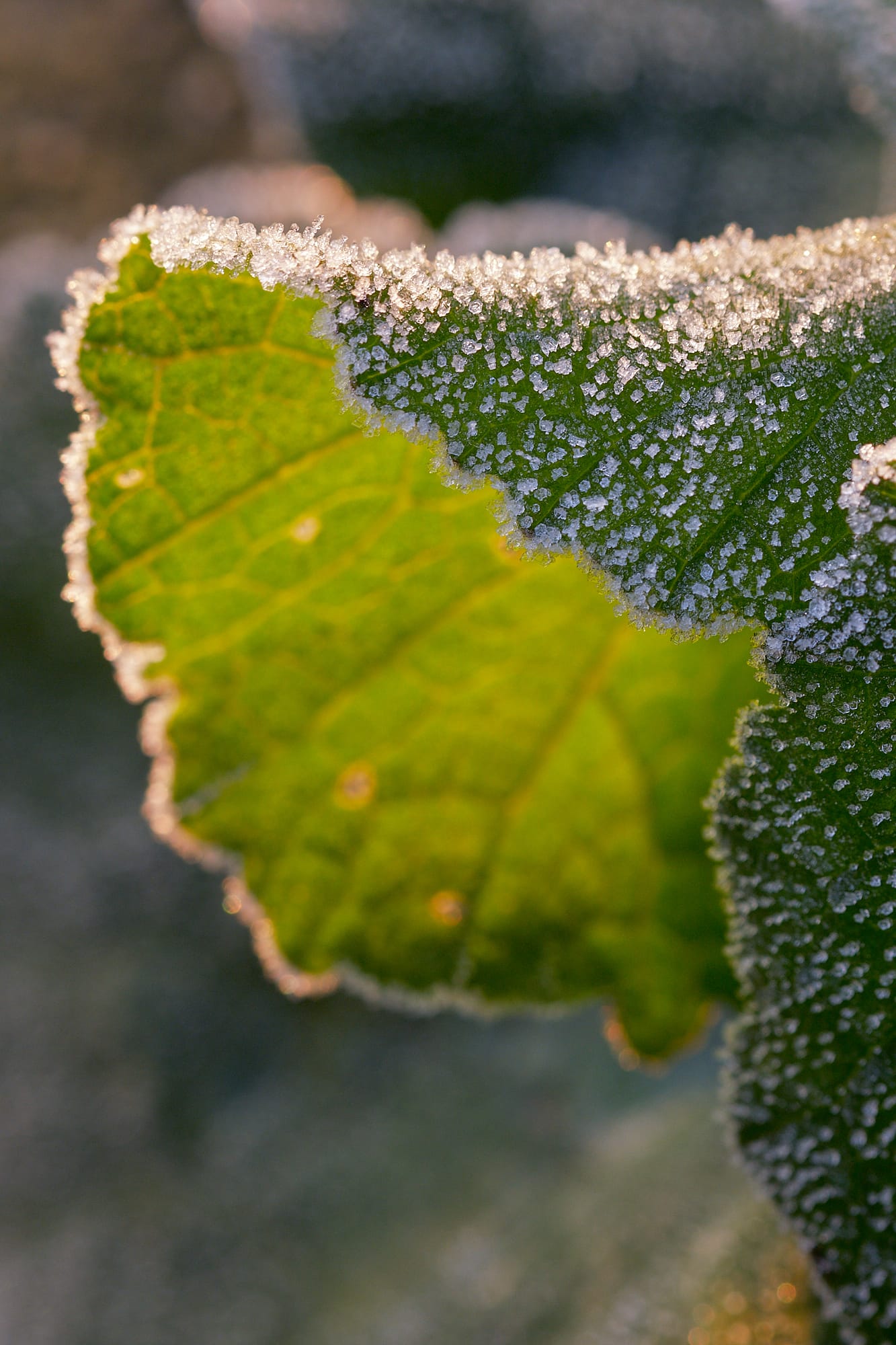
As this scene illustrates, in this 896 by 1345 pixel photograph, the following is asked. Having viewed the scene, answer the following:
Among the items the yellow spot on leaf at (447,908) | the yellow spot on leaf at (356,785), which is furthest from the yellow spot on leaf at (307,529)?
the yellow spot on leaf at (447,908)

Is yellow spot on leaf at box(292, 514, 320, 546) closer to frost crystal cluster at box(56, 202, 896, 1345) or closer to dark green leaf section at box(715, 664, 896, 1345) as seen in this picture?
frost crystal cluster at box(56, 202, 896, 1345)

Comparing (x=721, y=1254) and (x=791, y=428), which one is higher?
(x=791, y=428)

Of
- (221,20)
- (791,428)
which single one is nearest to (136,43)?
(221,20)

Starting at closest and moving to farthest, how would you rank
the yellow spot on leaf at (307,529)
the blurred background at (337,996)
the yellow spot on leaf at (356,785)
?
the yellow spot on leaf at (307,529)
the yellow spot on leaf at (356,785)
the blurred background at (337,996)

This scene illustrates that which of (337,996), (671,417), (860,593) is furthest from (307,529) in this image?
(337,996)

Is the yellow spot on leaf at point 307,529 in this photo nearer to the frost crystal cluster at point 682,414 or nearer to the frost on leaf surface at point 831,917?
the frost crystal cluster at point 682,414

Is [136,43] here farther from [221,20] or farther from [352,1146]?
[352,1146]
